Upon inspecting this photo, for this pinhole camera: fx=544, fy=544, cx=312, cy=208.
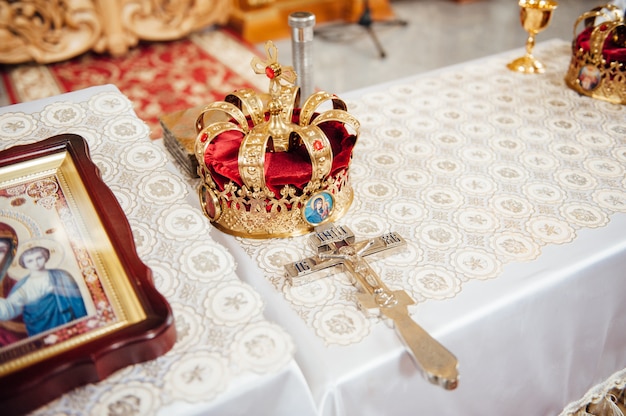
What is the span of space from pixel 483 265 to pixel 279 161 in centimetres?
42

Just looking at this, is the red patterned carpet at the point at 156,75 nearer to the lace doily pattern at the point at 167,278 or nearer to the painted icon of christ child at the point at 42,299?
the lace doily pattern at the point at 167,278

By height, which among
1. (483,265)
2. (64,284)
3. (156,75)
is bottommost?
(156,75)

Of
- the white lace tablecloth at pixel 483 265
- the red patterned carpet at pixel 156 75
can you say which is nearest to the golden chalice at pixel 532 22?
the white lace tablecloth at pixel 483 265

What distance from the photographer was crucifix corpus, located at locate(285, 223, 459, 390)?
767mm

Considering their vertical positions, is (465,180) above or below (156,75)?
above

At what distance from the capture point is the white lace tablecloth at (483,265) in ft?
2.79

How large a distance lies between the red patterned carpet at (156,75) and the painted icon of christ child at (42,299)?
2.09 m

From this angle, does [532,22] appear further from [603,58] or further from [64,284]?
[64,284]

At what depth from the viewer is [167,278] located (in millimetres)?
827

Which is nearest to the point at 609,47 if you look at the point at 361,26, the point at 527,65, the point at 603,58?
the point at 603,58

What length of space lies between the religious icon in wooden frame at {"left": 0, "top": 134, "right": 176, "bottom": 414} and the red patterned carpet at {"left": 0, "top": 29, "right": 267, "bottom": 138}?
1904mm


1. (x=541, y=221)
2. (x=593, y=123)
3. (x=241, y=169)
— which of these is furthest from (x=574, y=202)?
(x=241, y=169)

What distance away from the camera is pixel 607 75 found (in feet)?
4.93

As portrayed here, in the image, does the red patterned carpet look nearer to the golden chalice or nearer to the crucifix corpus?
the golden chalice
